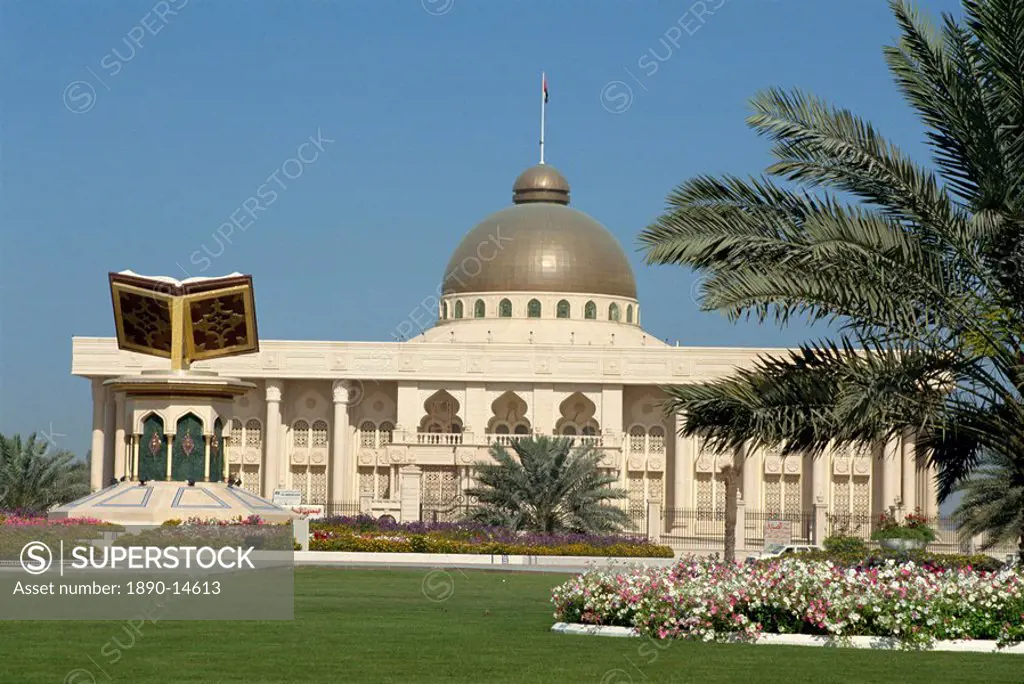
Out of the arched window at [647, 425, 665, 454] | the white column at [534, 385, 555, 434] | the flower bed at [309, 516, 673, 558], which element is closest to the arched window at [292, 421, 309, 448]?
the white column at [534, 385, 555, 434]

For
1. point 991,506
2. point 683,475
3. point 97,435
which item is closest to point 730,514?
point 991,506

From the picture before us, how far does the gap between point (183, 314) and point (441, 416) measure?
98.3ft

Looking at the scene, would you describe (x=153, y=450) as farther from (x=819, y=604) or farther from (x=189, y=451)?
(x=819, y=604)

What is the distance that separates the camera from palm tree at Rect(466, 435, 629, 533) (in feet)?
131

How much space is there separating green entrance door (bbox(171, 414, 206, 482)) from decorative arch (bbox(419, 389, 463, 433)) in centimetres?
3007

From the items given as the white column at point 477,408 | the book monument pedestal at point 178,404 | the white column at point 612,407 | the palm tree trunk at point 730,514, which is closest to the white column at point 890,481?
the white column at point 612,407

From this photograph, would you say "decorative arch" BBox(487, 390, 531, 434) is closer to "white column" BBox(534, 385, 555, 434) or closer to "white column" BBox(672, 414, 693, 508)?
"white column" BBox(534, 385, 555, 434)

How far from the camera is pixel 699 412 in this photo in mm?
17641

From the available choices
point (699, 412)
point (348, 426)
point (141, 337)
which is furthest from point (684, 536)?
point (699, 412)

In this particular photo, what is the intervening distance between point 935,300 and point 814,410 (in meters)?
1.65

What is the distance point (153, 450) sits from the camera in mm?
31219

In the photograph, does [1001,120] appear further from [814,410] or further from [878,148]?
[814,410]

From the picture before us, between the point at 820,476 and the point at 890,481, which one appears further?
the point at 820,476

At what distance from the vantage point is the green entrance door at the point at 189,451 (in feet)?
103
